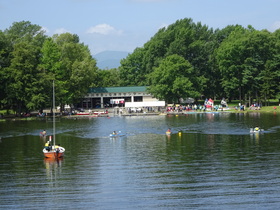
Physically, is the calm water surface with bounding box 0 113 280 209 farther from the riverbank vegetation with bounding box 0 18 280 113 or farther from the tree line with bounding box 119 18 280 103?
the tree line with bounding box 119 18 280 103

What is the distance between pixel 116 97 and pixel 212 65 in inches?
1205

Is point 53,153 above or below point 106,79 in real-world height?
below

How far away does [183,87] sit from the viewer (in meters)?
128

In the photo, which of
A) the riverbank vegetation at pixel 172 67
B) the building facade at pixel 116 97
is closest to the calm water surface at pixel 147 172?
the riverbank vegetation at pixel 172 67

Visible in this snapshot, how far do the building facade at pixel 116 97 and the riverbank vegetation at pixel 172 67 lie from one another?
15.6 ft

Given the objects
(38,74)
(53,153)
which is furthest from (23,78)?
(53,153)

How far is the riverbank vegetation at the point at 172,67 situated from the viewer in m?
111

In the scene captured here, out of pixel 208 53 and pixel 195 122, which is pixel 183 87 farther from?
pixel 195 122

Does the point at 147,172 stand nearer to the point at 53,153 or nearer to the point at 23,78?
the point at 53,153

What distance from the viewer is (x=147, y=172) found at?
4612cm

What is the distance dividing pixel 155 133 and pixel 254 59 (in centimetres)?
5896

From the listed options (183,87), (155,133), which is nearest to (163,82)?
(183,87)

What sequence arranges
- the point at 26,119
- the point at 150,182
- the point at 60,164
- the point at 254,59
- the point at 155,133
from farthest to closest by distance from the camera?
the point at 254,59
the point at 26,119
the point at 155,133
the point at 60,164
the point at 150,182

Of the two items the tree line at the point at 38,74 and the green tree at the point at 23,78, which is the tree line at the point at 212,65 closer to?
the tree line at the point at 38,74
